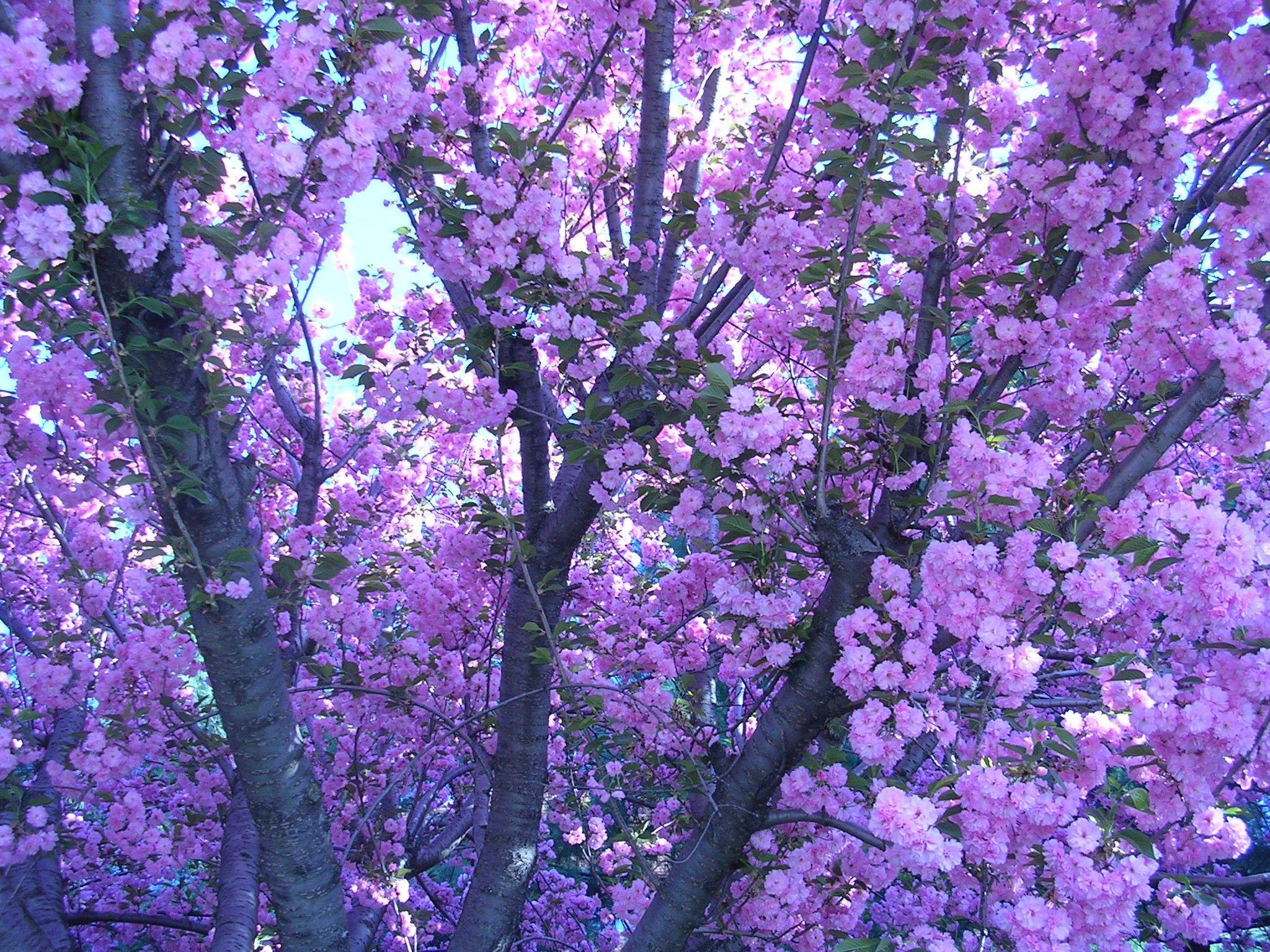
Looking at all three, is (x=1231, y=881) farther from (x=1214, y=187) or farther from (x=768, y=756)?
(x=1214, y=187)

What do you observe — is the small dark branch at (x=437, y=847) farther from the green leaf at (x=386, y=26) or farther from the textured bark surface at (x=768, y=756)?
the green leaf at (x=386, y=26)

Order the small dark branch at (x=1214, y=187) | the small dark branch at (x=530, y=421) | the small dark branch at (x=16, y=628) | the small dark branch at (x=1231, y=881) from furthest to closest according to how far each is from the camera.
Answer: the small dark branch at (x=16, y=628) < the small dark branch at (x=530, y=421) < the small dark branch at (x=1231, y=881) < the small dark branch at (x=1214, y=187)

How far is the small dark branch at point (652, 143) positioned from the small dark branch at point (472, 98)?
26.2 inches

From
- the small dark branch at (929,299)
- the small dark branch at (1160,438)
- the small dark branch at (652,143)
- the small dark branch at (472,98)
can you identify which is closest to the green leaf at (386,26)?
the small dark branch at (472,98)

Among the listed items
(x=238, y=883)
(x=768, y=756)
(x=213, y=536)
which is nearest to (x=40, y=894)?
(x=238, y=883)

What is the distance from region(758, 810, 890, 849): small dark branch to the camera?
241 cm

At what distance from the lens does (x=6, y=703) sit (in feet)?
11.6

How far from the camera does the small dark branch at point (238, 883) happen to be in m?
3.20

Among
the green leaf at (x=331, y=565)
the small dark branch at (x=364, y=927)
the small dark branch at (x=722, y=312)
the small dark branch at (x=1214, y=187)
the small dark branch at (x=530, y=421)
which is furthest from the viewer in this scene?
the small dark branch at (x=364, y=927)

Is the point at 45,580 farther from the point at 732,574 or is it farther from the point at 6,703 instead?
the point at 732,574

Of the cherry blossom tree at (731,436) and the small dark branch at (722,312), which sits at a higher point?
the small dark branch at (722,312)

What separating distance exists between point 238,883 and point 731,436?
9.27 feet

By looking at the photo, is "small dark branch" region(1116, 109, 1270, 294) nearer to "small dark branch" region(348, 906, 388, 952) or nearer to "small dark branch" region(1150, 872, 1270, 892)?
"small dark branch" region(1150, 872, 1270, 892)

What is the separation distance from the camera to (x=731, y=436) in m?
2.52
